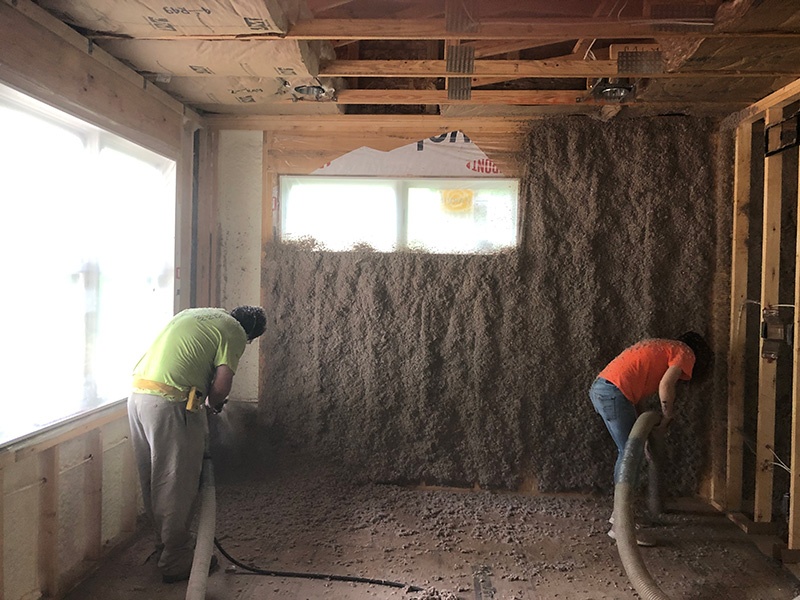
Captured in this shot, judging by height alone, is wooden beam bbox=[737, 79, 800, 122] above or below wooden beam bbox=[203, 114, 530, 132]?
below

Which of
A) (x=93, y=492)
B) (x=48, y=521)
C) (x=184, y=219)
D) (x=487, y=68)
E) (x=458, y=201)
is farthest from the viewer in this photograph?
(x=458, y=201)

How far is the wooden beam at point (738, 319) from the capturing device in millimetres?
2957

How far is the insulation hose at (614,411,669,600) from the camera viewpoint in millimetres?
2082

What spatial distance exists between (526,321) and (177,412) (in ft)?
6.73

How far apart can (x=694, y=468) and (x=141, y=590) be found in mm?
3054

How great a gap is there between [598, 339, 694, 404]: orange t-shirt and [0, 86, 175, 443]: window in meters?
2.59

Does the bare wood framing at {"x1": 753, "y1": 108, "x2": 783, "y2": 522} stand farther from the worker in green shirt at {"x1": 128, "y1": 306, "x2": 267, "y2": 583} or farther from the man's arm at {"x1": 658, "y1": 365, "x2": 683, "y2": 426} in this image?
the worker in green shirt at {"x1": 128, "y1": 306, "x2": 267, "y2": 583}

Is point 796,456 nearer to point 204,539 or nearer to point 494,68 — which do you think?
point 494,68

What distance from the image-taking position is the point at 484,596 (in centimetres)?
219

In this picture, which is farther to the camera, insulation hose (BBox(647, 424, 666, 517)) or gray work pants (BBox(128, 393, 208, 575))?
insulation hose (BBox(647, 424, 666, 517))

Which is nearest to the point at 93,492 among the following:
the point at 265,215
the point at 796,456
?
the point at 265,215

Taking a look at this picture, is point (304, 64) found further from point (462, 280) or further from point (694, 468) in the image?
point (694, 468)

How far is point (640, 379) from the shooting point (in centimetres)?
268

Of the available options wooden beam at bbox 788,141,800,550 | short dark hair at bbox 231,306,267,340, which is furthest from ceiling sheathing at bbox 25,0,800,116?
Result: short dark hair at bbox 231,306,267,340
